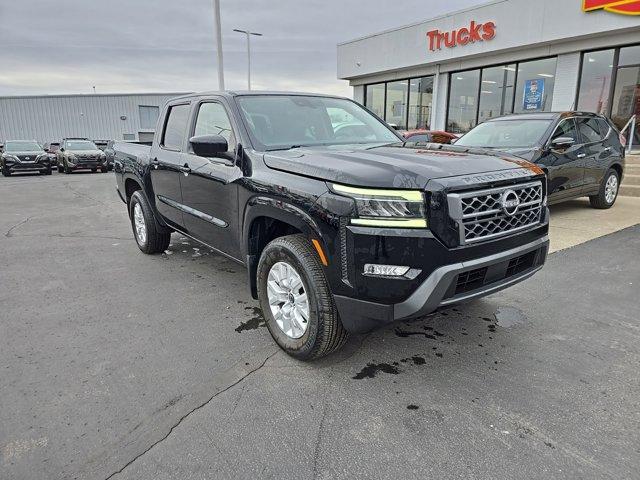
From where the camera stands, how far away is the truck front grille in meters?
2.59

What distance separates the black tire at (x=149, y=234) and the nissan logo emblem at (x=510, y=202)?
4195 millimetres

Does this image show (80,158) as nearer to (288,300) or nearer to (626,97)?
(288,300)

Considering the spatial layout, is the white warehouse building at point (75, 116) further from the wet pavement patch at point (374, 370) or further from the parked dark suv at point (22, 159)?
the wet pavement patch at point (374, 370)

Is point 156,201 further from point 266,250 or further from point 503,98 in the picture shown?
point 503,98

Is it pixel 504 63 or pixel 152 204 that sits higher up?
pixel 504 63

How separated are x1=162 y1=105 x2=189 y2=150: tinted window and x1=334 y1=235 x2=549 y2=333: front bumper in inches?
113

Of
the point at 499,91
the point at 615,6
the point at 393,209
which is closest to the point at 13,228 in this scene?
the point at 393,209

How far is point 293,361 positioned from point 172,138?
296 cm

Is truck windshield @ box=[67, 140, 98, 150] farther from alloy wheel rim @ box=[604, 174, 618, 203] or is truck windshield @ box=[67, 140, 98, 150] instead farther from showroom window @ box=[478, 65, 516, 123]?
alloy wheel rim @ box=[604, 174, 618, 203]

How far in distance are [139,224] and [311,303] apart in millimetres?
4002

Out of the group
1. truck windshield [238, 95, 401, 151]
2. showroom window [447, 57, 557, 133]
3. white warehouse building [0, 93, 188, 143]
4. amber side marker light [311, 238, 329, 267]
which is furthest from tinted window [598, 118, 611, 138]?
white warehouse building [0, 93, 188, 143]

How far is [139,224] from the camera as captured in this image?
237 inches

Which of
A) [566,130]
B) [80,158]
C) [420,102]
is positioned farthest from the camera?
[420,102]

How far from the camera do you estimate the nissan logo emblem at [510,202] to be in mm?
2791
